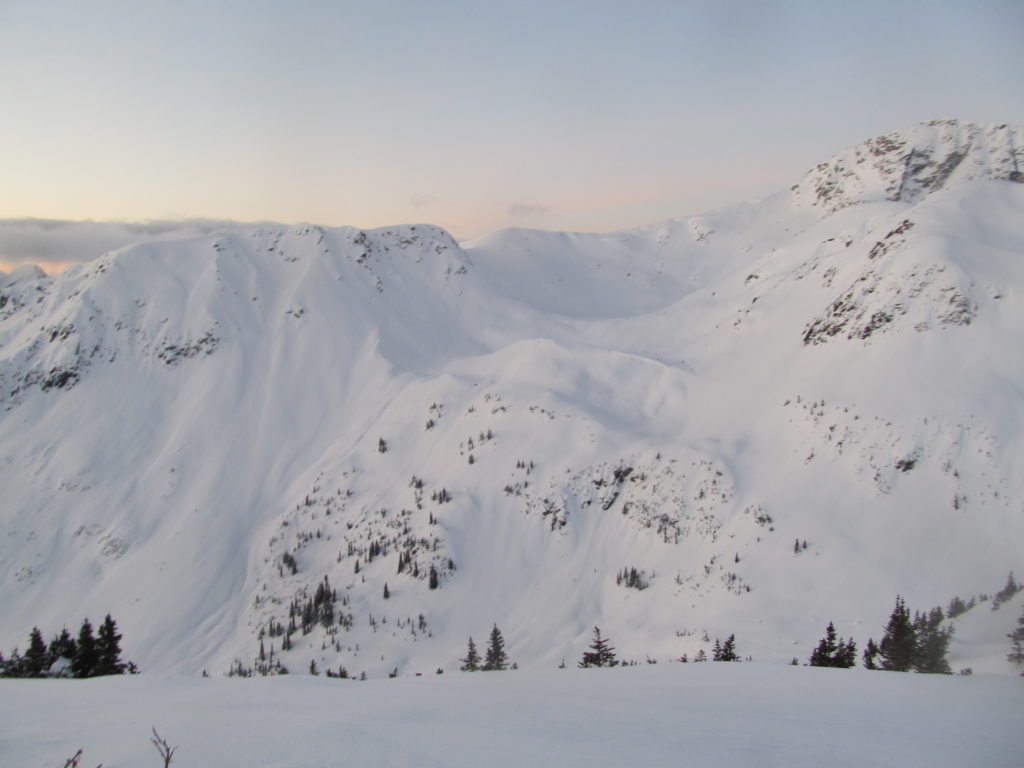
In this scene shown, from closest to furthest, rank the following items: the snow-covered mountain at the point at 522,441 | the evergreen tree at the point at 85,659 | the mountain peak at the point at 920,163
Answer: the evergreen tree at the point at 85,659 → the snow-covered mountain at the point at 522,441 → the mountain peak at the point at 920,163

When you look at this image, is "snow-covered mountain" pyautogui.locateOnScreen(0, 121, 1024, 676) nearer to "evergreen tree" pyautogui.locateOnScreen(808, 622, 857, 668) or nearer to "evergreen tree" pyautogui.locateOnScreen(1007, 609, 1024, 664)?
"evergreen tree" pyautogui.locateOnScreen(1007, 609, 1024, 664)

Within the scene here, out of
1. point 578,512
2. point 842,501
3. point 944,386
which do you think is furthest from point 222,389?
point 944,386

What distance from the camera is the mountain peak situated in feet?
426

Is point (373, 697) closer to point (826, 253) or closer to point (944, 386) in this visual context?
point (944, 386)

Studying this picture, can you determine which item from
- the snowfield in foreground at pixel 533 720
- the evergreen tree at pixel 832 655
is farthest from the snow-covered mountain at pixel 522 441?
the snowfield in foreground at pixel 533 720

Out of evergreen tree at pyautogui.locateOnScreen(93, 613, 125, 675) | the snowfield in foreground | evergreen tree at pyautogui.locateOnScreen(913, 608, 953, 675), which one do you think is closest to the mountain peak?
evergreen tree at pyautogui.locateOnScreen(913, 608, 953, 675)

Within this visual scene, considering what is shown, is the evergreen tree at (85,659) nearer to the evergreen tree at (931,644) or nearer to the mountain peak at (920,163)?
the evergreen tree at (931,644)

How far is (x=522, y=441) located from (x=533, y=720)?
70669 mm

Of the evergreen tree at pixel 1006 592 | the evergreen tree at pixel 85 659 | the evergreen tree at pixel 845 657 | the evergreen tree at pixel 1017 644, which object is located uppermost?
the evergreen tree at pixel 1006 592

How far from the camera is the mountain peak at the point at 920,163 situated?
130m

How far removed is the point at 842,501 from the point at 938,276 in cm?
2917

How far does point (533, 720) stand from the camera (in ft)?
35.0

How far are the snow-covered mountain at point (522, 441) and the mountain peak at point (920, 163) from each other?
81 centimetres

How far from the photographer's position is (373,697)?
41.2 ft
